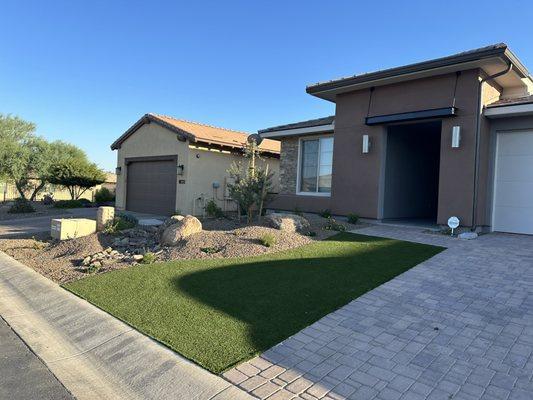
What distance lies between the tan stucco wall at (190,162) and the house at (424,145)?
12.6 ft

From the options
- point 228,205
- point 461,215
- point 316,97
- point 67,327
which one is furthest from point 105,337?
point 228,205

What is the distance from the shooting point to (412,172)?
14.3 meters

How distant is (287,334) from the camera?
4.76 m

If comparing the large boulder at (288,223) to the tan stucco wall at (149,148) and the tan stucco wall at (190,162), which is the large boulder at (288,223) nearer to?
the tan stucco wall at (190,162)

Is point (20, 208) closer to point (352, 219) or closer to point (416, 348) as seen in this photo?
point (352, 219)

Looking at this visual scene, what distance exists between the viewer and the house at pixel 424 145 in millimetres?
10773

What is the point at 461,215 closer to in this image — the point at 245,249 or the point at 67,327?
the point at 245,249

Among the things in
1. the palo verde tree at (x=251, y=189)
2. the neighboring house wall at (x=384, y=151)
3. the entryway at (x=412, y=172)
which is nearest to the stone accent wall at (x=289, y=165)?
the neighboring house wall at (x=384, y=151)

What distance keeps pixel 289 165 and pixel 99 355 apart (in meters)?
11.7

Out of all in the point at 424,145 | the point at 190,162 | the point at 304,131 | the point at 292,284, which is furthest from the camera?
the point at 190,162

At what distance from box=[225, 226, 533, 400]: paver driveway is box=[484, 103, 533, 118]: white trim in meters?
5.40

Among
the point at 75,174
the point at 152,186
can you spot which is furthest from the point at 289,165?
the point at 75,174

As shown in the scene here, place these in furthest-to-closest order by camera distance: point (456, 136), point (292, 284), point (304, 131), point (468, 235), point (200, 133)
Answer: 1. point (200, 133)
2. point (304, 131)
3. point (456, 136)
4. point (468, 235)
5. point (292, 284)

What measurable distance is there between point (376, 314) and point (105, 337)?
3.42 metres
